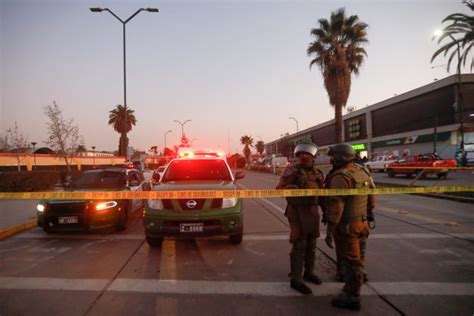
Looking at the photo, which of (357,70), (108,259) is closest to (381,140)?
(357,70)

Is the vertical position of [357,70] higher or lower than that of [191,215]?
higher

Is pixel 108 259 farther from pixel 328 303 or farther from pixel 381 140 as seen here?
pixel 381 140

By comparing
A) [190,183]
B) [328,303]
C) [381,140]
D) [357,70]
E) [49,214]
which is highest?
[357,70]

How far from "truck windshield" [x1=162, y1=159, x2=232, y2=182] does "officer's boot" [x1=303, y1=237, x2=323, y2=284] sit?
296cm

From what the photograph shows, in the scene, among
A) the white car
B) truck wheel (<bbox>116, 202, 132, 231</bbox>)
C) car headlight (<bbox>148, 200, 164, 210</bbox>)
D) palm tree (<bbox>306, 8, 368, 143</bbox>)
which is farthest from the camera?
the white car

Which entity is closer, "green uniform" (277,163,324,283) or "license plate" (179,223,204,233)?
"green uniform" (277,163,324,283)

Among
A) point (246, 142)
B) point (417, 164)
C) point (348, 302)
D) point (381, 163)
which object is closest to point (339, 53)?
point (417, 164)

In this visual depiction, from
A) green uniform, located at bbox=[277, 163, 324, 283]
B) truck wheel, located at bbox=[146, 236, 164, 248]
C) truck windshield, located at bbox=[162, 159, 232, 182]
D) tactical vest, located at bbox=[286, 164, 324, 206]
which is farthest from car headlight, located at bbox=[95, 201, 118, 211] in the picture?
tactical vest, located at bbox=[286, 164, 324, 206]

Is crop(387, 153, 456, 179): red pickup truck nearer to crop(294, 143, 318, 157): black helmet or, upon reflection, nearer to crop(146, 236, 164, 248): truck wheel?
crop(146, 236, 164, 248): truck wheel

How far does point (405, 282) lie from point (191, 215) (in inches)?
130

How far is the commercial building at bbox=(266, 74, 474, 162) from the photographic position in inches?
1433

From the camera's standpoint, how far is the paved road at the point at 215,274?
3.75 m

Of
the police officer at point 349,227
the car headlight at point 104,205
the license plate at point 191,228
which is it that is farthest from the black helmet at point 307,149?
the car headlight at point 104,205

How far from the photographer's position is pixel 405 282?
4.41 metres
